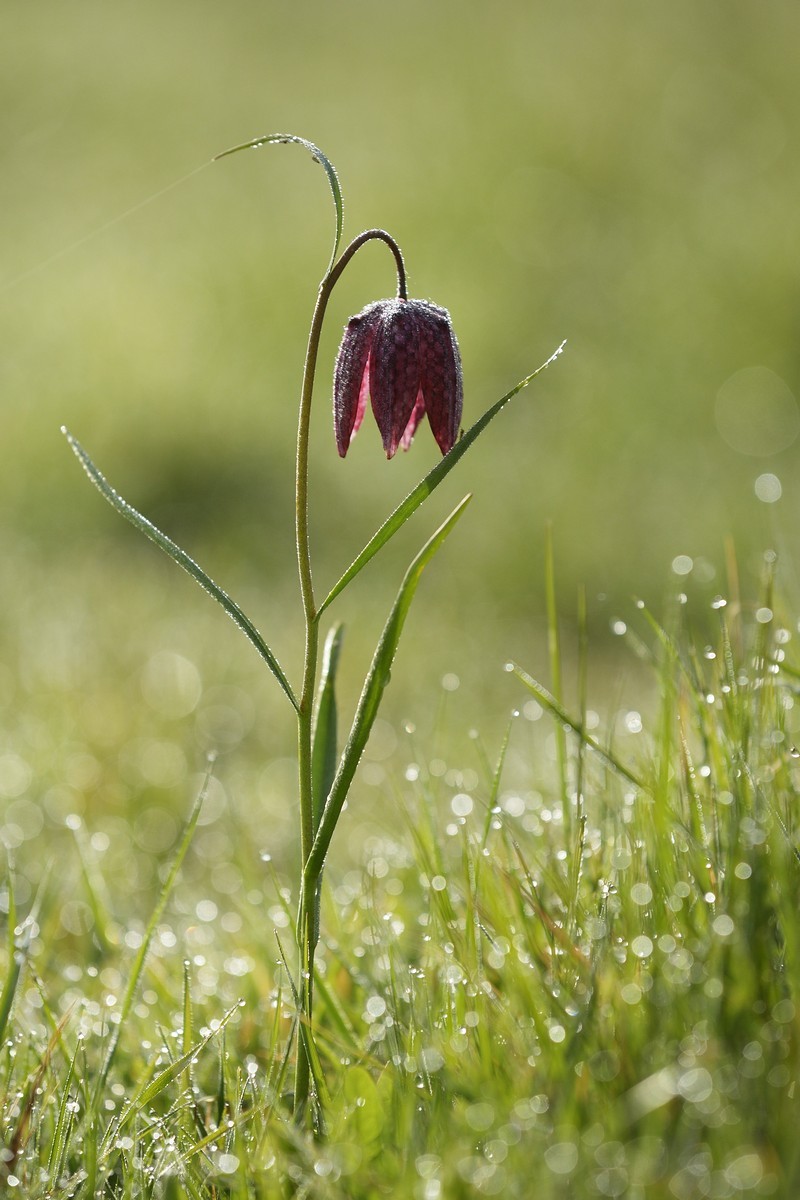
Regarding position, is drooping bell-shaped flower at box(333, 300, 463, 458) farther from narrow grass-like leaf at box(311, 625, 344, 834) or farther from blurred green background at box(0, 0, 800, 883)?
blurred green background at box(0, 0, 800, 883)

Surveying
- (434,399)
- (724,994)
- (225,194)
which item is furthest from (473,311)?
(724,994)

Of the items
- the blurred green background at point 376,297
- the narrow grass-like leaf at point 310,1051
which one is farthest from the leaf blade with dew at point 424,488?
the blurred green background at point 376,297

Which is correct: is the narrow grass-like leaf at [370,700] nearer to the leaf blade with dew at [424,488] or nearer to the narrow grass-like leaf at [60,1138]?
the leaf blade with dew at [424,488]

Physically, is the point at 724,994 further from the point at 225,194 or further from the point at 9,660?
the point at 225,194

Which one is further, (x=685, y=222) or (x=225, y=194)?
(x=225, y=194)

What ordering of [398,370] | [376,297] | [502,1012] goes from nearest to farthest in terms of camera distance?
[502,1012], [398,370], [376,297]

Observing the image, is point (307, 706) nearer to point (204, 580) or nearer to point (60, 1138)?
point (204, 580)

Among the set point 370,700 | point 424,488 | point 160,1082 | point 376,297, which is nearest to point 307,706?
point 370,700

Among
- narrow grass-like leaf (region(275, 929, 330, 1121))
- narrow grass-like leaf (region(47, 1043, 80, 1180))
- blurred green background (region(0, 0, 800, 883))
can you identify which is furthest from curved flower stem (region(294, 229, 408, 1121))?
blurred green background (region(0, 0, 800, 883))
